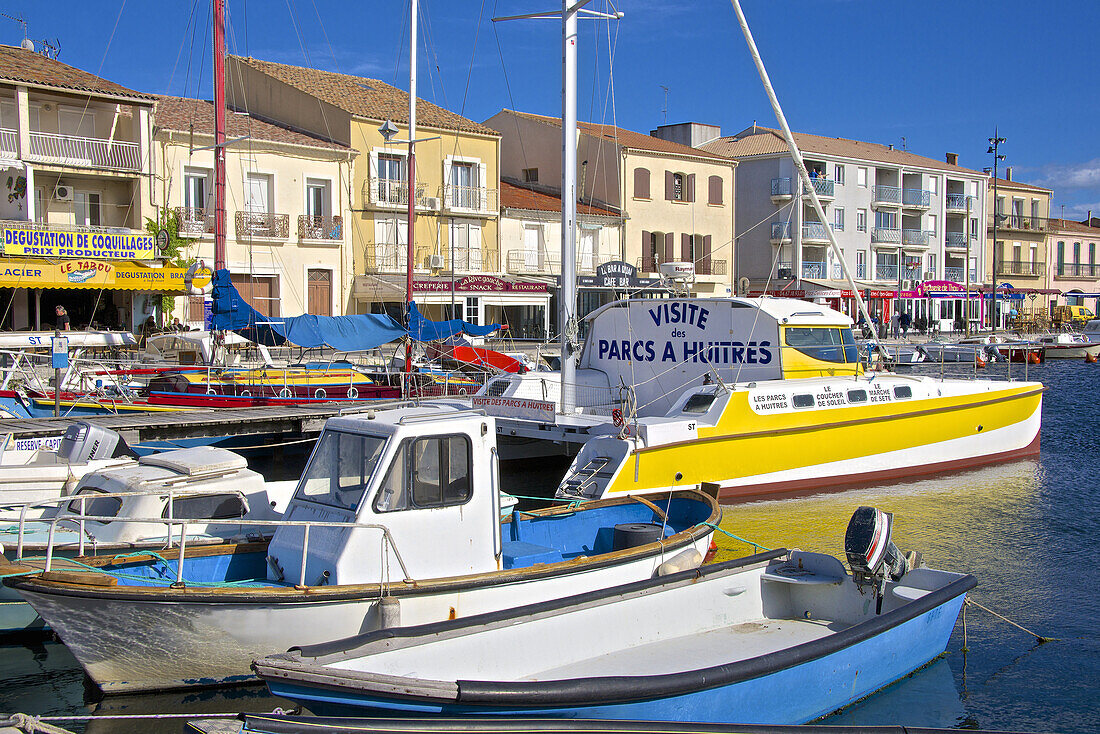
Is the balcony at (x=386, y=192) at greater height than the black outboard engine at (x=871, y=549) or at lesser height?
greater

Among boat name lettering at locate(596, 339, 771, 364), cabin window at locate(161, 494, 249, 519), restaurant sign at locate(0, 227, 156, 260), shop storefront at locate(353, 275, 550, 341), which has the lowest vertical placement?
cabin window at locate(161, 494, 249, 519)

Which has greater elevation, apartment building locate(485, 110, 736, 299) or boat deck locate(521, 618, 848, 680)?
apartment building locate(485, 110, 736, 299)

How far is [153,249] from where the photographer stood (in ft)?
109

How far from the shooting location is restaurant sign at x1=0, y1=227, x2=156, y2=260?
1197 inches

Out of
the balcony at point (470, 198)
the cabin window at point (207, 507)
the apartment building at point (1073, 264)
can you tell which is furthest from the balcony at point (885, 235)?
the cabin window at point (207, 507)

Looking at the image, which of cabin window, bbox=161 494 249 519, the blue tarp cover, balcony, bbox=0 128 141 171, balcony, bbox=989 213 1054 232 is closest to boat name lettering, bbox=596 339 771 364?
the blue tarp cover

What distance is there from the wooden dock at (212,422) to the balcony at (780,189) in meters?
40.6

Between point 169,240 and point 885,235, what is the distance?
4539 centimetres

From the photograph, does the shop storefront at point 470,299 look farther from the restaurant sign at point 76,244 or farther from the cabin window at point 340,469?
the cabin window at point 340,469

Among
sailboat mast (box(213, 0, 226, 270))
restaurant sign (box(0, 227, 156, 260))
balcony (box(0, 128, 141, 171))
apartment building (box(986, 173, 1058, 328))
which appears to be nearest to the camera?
sailboat mast (box(213, 0, 226, 270))

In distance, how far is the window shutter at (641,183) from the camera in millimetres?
49281

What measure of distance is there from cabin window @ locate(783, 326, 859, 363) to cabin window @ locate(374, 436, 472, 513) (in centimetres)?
1114

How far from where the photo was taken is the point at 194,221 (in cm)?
3466

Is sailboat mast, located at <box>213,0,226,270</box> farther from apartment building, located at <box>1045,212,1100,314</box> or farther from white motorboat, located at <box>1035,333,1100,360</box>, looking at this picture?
apartment building, located at <box>1045,212,1100,314</box>
